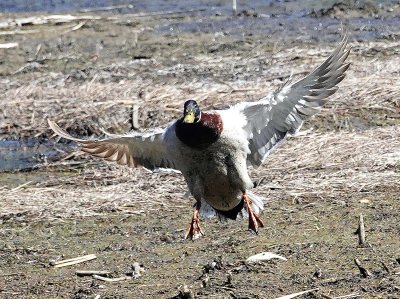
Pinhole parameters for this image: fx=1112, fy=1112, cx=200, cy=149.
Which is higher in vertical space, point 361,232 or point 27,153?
point 361,232

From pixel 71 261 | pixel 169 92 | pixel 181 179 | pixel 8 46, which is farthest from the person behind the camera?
pixel 8 46

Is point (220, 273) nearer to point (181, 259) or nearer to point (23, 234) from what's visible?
point (181, 259)

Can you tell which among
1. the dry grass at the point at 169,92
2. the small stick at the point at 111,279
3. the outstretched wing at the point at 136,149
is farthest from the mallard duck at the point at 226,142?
the dry grass at the point at 169,92

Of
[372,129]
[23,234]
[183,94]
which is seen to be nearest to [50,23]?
[183,94]

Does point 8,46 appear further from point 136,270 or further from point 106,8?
point 136,270

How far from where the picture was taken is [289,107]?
27.7ft

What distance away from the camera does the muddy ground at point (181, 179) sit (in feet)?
25.0

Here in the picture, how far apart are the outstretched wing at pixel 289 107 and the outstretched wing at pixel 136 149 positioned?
2.14ft

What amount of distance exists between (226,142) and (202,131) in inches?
10.7

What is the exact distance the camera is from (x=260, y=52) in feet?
51.1

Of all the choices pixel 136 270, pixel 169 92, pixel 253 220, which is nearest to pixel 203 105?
pixel 169 92

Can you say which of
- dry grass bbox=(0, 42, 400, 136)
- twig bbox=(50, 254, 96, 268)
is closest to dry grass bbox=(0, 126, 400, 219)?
dry grass bbox=(0, 42, 400, 136)

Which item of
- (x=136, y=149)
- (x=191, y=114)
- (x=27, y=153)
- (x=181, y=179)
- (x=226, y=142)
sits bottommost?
(x=27, y=153)

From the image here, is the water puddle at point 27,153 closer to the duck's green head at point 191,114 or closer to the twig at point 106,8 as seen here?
the duck's green head at point 191,114
